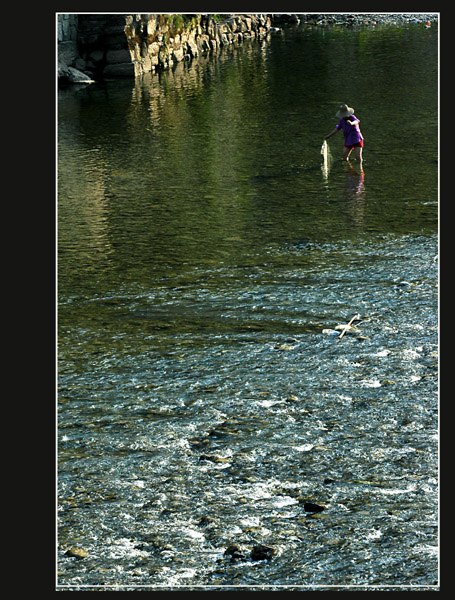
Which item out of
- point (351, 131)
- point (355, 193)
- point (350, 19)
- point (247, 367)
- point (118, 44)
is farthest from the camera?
point (350, 19)

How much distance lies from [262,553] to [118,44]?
3010 centimetres

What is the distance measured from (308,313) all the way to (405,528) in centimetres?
395

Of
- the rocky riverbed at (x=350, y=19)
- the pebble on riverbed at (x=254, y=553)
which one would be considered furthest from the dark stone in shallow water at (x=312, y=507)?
the rocky riverbed at (x=350, y=19)

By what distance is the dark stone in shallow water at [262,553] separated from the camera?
537 centimetres

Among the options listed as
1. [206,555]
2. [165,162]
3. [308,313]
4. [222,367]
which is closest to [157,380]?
[222,367]

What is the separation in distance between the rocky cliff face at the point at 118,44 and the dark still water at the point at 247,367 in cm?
1559

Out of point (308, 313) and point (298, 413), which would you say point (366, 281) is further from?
point (298, 413)

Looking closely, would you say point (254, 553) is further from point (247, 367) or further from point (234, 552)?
point (247, 367)

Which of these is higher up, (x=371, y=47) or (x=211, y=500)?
(x=371, y=47)

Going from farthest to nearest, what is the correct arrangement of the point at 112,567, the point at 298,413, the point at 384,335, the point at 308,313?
the point at 308,313
the point at 384,335
the point at 298,413
the point at 112,567

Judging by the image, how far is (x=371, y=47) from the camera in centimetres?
3503

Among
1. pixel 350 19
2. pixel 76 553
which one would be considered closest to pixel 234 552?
pixel 76 553

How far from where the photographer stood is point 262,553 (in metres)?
5.40

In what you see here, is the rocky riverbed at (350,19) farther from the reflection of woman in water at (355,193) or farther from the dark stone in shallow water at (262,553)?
the dark stone in shallow water at (262,553)
